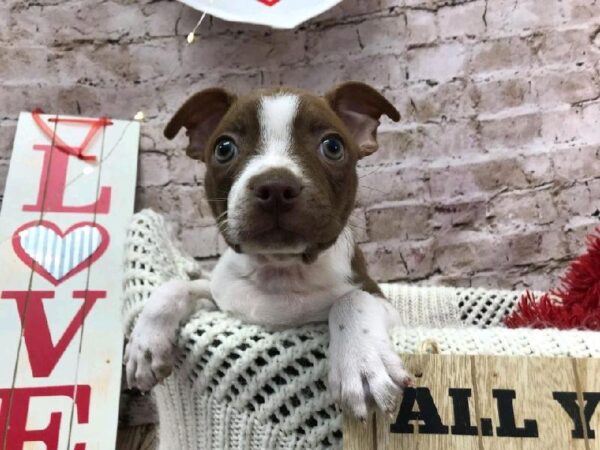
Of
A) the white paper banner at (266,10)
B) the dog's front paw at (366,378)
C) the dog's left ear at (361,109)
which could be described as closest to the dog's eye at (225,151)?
the dog's left ear at (361,109)

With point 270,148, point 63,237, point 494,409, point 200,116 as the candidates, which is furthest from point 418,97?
point 494,409

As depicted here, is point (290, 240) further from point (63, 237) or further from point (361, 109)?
point (63, 237)

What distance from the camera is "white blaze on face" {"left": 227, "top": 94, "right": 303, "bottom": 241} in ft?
4.69

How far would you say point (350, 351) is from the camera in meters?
1.21

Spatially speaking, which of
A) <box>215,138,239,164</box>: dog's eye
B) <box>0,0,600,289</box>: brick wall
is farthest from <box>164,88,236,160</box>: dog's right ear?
<box>0,0,600,289</box>: brick wall

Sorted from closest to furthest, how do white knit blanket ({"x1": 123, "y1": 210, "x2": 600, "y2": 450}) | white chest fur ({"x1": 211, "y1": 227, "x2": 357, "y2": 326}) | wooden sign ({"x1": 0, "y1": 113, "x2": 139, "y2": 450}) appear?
1. white knit blanket ({"x1": 123, "y1": 210, "x2": 600, "y2": 450})
2. white chest fur ({"x1": 211, "y1": 227, "x2": 357, "y2": 326})
3. wooden sign ({"x1": 0, "y1": 113, "x2": 139, "y2": 450})

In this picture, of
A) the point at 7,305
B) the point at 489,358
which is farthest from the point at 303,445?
the point at 7,305

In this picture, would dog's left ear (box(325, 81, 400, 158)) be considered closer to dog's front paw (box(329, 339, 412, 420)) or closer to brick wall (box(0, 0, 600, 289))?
brick wall (box(0, 0, 600, 289))

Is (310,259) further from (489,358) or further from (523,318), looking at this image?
(523,318)

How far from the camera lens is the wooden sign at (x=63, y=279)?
210cm

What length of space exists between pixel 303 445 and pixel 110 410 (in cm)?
118

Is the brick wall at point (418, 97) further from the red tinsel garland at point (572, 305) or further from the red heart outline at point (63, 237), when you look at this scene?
the red tinsel garland at point (572, 305)

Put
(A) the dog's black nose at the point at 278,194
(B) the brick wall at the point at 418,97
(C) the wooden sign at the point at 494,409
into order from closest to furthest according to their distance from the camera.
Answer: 1. (C) the wooden sign at the point at 494,409
2. (A) the dog's black nose at the point at 278,194
3. (B) the brick wall at the point at 418,97

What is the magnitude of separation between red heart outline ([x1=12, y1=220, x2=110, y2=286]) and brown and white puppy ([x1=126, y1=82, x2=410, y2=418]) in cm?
66
